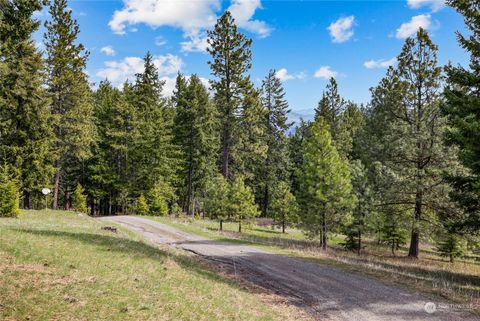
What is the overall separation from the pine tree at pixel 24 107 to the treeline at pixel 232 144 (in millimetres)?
99

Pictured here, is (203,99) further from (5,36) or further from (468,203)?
(468,203)

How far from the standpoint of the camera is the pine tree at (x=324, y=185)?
2445 centimetres

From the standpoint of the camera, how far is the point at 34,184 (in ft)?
104

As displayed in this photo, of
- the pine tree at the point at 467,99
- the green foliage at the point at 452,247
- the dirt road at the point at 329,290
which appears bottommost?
the green foliage at the point at 452,247

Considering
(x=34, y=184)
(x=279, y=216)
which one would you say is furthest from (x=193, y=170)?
(x=34, y=184)

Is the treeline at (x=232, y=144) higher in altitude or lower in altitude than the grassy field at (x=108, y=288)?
higher

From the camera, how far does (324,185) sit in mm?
24781

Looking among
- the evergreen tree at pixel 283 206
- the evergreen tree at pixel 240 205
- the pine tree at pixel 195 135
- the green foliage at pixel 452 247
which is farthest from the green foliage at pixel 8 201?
the green foliage at pixel 452 247

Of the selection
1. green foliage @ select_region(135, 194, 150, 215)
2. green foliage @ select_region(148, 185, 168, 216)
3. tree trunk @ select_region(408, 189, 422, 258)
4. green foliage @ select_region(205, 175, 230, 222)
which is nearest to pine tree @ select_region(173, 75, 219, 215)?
green foliage @ select_region(148, 185, 168, 216)

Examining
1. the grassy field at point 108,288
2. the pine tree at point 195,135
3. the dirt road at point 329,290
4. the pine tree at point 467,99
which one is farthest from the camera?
the pine tree at point 195,135

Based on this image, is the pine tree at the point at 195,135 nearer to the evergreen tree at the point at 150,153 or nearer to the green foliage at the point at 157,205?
the evergreen tree at the point at 150,153

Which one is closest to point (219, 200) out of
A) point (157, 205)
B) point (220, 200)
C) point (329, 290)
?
point (220, 200)

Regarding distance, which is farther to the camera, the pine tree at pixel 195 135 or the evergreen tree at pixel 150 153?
the pine tree at pixel 195 135

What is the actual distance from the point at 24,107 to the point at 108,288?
2934cm
